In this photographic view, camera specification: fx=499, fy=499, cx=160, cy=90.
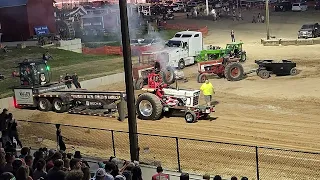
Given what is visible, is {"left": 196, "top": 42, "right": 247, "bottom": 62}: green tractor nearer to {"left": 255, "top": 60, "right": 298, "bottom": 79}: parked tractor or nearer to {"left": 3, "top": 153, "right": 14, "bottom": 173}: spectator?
{"left": 255, "top": 60, "right": 298, "bottom": 79}: parked tractor

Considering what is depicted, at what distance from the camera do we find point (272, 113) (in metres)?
22.3

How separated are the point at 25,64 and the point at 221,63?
39.5 feet

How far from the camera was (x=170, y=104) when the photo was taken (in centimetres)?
2230

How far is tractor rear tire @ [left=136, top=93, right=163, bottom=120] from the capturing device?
21859mm

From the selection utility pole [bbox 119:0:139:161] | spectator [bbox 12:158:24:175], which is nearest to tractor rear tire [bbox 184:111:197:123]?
utility pole [bbox 119:0:139:161]

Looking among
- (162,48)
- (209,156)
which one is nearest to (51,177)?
(209,156)

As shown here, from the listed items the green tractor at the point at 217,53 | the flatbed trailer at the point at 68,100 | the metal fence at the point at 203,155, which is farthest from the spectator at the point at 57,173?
the green tractor at the point at 217,53

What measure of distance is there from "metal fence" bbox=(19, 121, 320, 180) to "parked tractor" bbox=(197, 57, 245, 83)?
38.7 feet

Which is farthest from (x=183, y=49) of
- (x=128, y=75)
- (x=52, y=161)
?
(x=52, y=161)

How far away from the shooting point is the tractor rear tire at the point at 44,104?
85.7 feet

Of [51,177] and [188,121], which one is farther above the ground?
[51,177]

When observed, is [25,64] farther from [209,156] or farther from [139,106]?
[209,156]

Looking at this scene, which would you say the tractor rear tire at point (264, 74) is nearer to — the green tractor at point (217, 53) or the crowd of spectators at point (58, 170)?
the green tractor at point (217, 53)

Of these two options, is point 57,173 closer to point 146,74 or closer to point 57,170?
point 57,170
